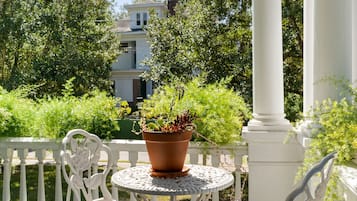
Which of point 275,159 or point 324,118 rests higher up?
point 324,118

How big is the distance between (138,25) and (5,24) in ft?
23.8

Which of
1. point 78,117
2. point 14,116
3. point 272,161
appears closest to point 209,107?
point 272,161

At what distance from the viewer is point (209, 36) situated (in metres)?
6.39

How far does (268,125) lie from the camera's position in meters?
2.46

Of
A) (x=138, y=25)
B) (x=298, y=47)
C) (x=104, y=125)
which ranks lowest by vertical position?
(x=104, y=125)

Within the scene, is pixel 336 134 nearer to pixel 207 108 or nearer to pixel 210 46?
pixel 207 108

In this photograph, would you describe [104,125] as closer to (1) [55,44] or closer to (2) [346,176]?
(2) [346,176]

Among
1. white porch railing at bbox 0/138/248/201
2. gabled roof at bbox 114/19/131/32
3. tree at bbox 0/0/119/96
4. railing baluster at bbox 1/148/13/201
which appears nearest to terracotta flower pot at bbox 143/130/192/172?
white porch railing at bbox 0/138/248/201

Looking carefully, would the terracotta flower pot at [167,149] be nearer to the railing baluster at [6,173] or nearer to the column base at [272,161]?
the column base at [272,161]

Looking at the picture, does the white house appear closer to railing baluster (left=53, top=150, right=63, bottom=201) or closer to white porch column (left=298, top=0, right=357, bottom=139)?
railing baluster (left=53, top=150, right=63, bottom=201)

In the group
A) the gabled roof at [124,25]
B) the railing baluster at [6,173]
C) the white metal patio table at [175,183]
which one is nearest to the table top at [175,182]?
the white metal patio table at [175,183]

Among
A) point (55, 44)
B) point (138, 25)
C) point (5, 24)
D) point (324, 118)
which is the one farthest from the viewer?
point (138, 25)

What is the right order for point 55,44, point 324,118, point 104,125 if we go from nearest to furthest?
1. point 324,118
2. point 104,125
3. point 55,44

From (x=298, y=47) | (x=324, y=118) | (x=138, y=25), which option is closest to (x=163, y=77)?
(x=298, y=47)
